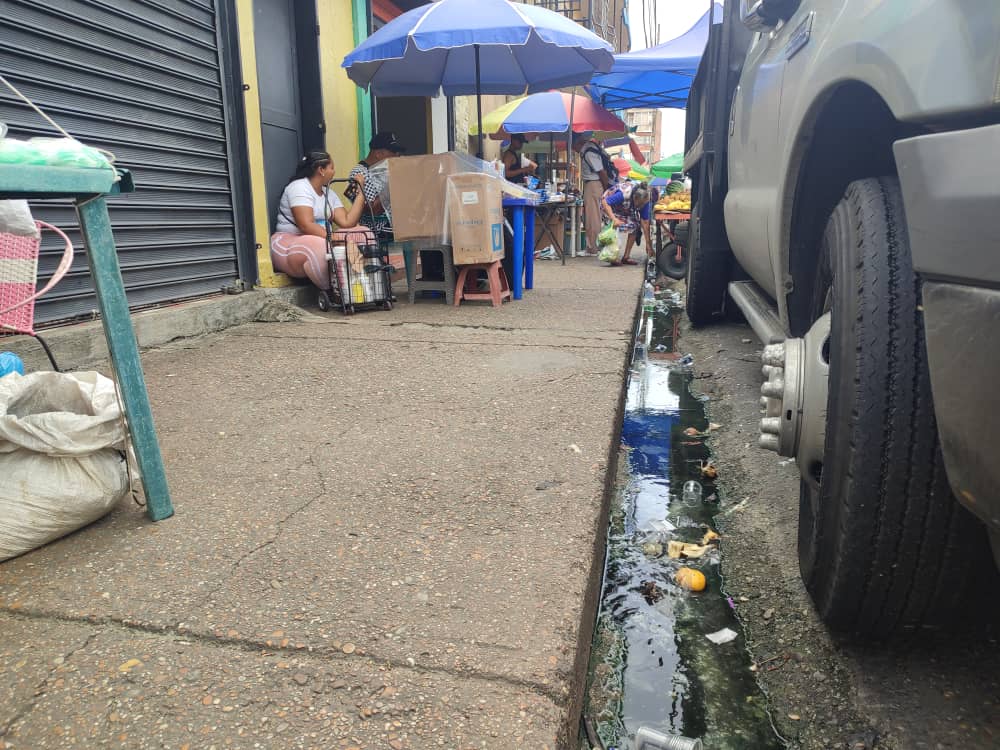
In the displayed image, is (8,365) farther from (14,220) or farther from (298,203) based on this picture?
(298,203)

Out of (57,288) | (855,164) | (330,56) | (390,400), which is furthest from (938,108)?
(330,56)

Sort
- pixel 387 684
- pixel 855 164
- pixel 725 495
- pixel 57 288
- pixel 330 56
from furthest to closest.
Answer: pixel 330 56
pixel 57 288
pixel 725 495
pixel 855 164
pixel 387 684

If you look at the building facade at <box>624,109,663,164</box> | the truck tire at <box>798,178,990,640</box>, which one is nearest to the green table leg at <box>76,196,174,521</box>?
the truck tire at <box>798,178,990,640</box>

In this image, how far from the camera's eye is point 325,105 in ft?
22.1

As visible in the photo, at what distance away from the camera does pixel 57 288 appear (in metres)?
3.74

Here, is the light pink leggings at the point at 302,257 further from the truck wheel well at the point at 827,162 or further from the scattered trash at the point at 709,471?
the truck wheel well at the point at 827,162

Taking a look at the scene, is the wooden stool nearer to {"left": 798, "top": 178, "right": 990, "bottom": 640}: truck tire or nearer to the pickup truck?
the pickup truck

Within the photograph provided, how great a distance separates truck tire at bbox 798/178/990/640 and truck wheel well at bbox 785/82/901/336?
354 mm

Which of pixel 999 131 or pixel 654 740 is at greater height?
pixel 999 131

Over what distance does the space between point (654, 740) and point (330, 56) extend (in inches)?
266

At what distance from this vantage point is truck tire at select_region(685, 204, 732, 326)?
15.4ft

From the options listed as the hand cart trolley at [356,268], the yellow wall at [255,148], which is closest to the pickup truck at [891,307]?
the hand cart trolley at [356,268]

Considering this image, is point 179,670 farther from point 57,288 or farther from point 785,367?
point 57,288

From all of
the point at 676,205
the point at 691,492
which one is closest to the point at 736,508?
the point at 691,492
